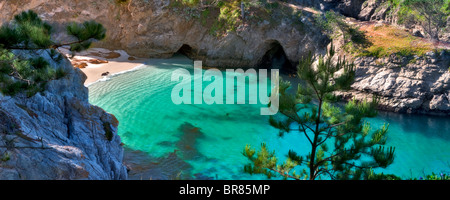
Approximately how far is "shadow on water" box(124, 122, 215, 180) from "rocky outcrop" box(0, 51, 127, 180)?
53.2 inches

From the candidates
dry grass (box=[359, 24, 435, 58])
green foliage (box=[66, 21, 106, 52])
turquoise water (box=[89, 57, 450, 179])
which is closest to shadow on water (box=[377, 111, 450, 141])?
turquoise water (box=[89, 57, 450, 179])

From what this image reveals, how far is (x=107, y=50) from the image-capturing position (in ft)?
89.0

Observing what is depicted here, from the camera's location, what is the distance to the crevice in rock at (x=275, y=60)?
26.8 metres

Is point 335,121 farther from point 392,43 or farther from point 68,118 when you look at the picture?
point 392,43

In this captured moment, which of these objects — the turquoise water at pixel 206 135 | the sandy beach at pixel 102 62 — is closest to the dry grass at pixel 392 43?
the turquoise water at pixel 206 135

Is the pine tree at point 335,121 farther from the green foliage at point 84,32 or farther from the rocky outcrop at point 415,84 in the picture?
the rocky outcrop at point 415,84

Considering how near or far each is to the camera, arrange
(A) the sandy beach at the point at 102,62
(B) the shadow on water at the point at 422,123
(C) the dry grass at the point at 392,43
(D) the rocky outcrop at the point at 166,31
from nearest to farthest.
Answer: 1. (B) the shadow on water at the point at 422,123
2. (C) the dry grass at the point at 392,43
3. (A) the sandy beach at the point at 102,62
4. (D) the rocky outcrop at the point at 166,31

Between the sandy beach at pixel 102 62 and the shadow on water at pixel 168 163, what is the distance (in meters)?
9.65

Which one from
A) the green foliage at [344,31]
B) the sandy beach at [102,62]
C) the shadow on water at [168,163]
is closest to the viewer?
the shadow on water at [168,163]

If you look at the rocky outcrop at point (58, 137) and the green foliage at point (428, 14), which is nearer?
the rocky outcrop at point (58, 137)

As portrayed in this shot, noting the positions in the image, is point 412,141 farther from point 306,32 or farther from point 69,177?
point 69,177

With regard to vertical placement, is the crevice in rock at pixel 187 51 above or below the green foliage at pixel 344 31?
below

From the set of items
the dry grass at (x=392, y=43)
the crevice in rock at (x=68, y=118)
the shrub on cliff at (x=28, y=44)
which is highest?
the shrub on cliff at (x=28, y=44)

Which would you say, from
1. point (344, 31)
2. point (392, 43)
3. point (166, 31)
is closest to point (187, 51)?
point (166, 31)
